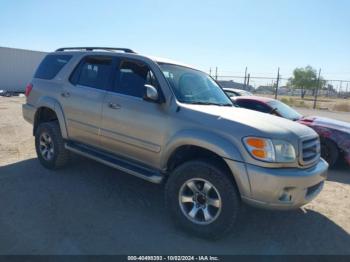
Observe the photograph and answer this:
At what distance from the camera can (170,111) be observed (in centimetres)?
366

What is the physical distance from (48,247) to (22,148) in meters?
4.30

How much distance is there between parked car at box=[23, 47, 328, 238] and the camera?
3.12m

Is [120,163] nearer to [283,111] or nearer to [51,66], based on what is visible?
[51,66]

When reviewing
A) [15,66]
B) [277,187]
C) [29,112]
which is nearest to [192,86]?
[277,187]

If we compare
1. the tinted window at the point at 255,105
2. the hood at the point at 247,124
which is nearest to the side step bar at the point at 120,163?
the hood at the point at 247,124

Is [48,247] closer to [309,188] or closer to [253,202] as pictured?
[253,202]

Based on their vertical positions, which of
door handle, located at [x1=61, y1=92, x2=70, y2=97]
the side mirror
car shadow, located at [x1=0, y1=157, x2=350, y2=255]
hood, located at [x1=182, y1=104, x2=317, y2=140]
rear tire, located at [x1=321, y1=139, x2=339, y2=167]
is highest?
the side mirror

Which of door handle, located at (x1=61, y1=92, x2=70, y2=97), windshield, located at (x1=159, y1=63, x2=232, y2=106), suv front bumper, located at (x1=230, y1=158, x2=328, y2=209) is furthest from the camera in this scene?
door handle, located at (x1=61, y1=92, x2=70, y2=97)

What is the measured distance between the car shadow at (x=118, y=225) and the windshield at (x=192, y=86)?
1515 mm

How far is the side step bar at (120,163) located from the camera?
376 centimetres

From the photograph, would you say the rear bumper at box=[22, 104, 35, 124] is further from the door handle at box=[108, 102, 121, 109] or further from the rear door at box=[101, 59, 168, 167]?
the door handle at box=[108, 102, 121, 109]

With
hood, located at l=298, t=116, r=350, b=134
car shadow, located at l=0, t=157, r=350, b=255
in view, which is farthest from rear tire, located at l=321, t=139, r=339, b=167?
car shadow, located at l=0, t=157, r=350, b=255

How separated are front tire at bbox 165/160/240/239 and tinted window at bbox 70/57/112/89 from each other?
1.81 m

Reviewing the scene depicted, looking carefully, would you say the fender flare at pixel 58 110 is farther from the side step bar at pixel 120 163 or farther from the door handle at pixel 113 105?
the door handle at pixel 113 105
